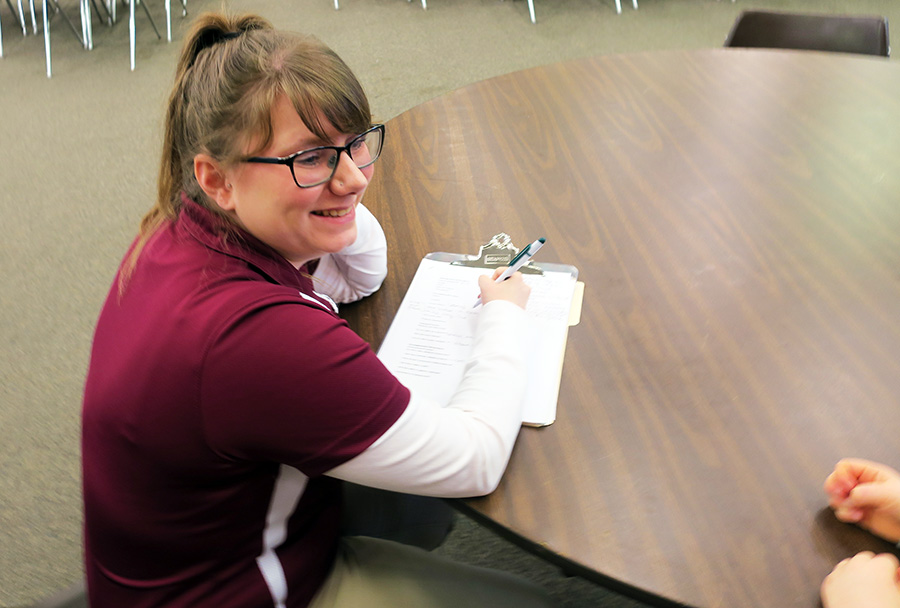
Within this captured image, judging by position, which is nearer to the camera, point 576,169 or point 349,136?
point 349,136

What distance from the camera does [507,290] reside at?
1.09 meters

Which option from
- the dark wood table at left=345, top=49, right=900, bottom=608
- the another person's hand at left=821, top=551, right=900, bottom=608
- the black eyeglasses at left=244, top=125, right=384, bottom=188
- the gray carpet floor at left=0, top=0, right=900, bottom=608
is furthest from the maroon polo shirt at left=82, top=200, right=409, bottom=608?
the gray carpet floor at left=0, top=0, right=900, bottom=608

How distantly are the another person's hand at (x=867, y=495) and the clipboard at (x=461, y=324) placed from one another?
342mm

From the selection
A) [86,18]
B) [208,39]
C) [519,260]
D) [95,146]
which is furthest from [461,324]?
[86,18]

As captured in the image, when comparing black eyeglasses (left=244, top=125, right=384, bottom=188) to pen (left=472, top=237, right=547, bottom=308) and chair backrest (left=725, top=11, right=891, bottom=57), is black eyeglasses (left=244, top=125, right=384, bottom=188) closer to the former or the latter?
pen (left=472, top=237, right=547, bottom=308)

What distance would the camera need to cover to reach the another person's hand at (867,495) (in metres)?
0.78

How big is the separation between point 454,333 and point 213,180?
1.36 ft

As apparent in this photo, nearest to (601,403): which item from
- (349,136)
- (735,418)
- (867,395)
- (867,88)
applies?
(735,418)

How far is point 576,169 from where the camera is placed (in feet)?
4.80

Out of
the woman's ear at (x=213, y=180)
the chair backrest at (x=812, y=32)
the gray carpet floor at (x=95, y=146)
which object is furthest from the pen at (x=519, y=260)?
the chair backrest at (x=812, y=32)

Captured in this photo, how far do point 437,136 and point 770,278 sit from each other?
78 cm

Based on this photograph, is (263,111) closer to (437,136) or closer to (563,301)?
(563,301)

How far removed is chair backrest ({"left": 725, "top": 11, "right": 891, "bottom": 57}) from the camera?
202 cm

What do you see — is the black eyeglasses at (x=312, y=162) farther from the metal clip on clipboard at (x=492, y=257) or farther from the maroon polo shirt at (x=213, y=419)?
the metal clip on clipboard at (x=492, y=257)
